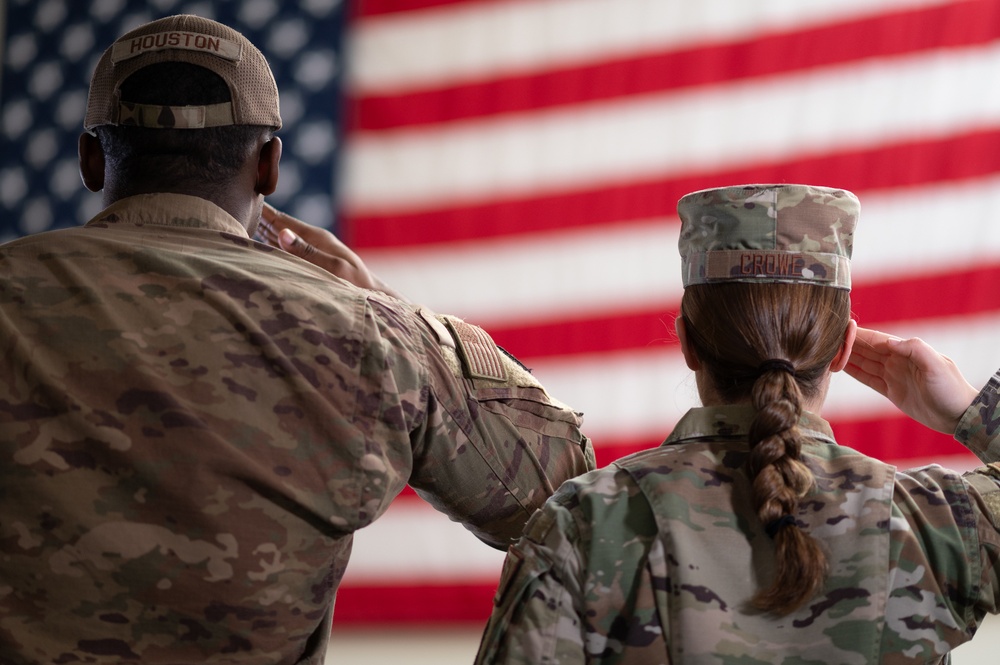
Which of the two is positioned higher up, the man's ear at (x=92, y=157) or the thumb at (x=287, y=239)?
the man's ear at (x=92, y=157)

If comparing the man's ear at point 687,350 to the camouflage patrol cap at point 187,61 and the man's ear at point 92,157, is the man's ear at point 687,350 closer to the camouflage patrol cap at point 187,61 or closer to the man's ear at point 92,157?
the camouflage patrol cap at point 187,61

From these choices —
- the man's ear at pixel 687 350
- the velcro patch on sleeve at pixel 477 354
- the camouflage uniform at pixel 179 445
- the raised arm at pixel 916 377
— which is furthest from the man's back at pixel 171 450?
the raised arm at pixel 916 377

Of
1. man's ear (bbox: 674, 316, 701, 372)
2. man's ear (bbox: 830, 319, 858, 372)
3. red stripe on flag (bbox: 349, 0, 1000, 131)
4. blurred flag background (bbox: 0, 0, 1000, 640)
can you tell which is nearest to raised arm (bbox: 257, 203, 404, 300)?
man's ear (bbox: 674, 316, 701, 372)

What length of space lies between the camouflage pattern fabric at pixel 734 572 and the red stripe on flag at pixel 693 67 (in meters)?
2.04

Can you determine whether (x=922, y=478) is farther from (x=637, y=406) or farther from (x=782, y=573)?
(x=637, y=406)

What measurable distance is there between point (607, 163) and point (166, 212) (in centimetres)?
197

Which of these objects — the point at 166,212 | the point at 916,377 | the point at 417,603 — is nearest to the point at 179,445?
the point at 166,212

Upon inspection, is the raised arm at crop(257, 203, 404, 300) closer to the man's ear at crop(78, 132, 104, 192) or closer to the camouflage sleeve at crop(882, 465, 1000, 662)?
the man's ear at crop(78, 132, 104, 192)

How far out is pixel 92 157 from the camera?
43.5 inches

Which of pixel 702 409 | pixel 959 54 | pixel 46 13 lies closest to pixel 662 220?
pixel 959 54

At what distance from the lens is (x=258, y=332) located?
0.95 metres

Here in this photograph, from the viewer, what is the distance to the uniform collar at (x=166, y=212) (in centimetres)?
104

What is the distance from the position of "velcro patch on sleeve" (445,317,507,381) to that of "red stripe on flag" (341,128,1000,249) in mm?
1730

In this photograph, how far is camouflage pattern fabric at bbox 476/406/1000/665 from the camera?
2.80ft
